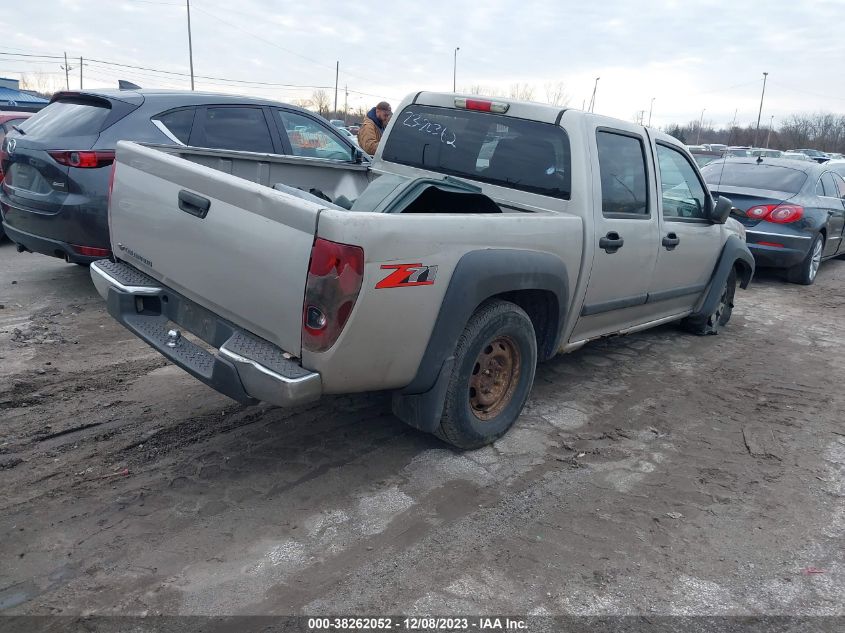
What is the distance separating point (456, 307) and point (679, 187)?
10.2ft

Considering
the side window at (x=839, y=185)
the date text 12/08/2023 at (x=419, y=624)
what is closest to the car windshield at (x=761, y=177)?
the side window at (x=839, y=185)

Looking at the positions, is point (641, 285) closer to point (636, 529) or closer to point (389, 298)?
point (636, 529)

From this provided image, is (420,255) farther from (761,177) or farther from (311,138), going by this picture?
(761,177)

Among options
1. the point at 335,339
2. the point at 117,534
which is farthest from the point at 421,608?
the point at 117,534

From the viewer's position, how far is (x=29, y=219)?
6.24 meters

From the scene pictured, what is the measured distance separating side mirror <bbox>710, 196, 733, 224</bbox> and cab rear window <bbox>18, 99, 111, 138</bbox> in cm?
530

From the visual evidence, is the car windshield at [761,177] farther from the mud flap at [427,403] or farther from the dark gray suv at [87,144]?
the mud flap at [427,403]

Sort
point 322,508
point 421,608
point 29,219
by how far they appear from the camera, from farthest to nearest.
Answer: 1. point 29,219
2. point 322,508
3. point 421,608

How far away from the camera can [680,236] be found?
557cm

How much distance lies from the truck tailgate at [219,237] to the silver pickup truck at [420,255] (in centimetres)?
1

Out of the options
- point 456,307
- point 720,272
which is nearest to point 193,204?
point 456,307

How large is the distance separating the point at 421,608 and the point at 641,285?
325cm

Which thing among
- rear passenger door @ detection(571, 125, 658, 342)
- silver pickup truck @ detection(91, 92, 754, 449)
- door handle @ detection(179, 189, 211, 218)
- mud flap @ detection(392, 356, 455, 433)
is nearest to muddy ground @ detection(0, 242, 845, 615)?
mud flap @ detection(392, 356, 455, 433)

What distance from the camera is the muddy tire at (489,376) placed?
3795 millimetres
